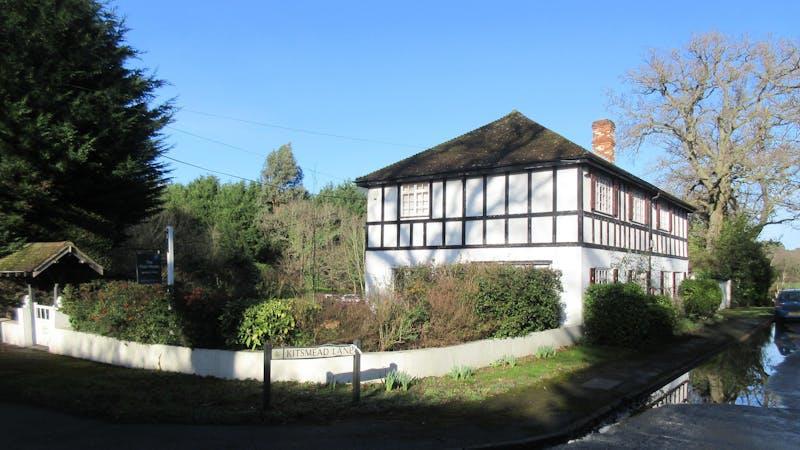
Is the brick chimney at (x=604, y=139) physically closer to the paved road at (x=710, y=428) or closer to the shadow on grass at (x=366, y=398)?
the shadow on grass at (x=366, y=398)

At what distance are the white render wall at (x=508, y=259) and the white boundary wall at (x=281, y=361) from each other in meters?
4.82

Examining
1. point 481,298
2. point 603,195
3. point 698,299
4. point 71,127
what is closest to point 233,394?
point 481,298

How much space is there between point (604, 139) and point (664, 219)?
575 cm

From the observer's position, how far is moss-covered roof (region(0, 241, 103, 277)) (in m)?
15.9

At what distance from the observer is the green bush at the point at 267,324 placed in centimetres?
1157

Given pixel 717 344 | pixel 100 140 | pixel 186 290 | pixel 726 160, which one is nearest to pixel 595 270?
pixel 717 344

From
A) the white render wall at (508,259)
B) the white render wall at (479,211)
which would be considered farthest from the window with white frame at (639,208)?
the white render wall at (508,259)

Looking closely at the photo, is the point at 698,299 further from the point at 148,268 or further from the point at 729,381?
the point at 148,268

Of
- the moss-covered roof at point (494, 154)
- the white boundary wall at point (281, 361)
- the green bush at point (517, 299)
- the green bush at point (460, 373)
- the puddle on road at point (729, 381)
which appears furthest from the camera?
the moss-covered roof at point (494, 154)

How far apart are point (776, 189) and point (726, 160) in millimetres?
4070

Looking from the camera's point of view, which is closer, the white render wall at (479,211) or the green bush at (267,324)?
the green bush at (267,324)

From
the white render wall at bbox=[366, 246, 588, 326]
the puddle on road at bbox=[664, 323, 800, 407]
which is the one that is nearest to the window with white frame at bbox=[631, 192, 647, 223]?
the puddle on road at bbox=[664, 323, 800, 407]

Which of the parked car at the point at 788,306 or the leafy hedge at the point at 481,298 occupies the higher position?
the leafy hedge at the point at 481,298

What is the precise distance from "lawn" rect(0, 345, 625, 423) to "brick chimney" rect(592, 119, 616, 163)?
1668 centimetres
